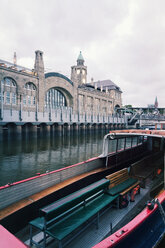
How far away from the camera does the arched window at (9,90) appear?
3639 cm

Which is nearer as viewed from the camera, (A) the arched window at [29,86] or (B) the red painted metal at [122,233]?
(B) the red painted metal at [122,233]

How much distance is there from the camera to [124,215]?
6.42 meters

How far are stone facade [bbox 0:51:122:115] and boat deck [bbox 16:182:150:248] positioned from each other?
30.1 meters

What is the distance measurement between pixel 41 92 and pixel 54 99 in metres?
8.35

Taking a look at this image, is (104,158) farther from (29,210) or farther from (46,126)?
(46,126)

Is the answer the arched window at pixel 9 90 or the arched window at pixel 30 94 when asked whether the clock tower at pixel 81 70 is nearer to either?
the arched window at pixel 30 94

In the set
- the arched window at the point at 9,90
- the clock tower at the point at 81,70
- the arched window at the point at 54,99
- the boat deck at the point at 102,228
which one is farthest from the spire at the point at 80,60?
the boat deck at the point at 102,228

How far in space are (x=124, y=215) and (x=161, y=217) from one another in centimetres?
170

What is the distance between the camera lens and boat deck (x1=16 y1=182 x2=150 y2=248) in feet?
16.3

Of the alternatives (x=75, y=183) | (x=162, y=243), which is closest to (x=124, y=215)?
(x=162, y=243)

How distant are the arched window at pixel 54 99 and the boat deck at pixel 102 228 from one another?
46.2 metres

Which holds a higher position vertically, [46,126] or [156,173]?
[46,126]

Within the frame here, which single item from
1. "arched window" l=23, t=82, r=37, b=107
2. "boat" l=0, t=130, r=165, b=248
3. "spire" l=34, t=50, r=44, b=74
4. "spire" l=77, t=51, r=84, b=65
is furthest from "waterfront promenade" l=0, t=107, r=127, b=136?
"spire" l=77, t=51, r=84, b=65

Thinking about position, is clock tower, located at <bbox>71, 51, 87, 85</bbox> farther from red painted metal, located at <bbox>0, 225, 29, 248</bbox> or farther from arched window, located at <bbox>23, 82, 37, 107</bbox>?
red painted metal, located at <bbox>0, 225, 29, 248</bbox>
